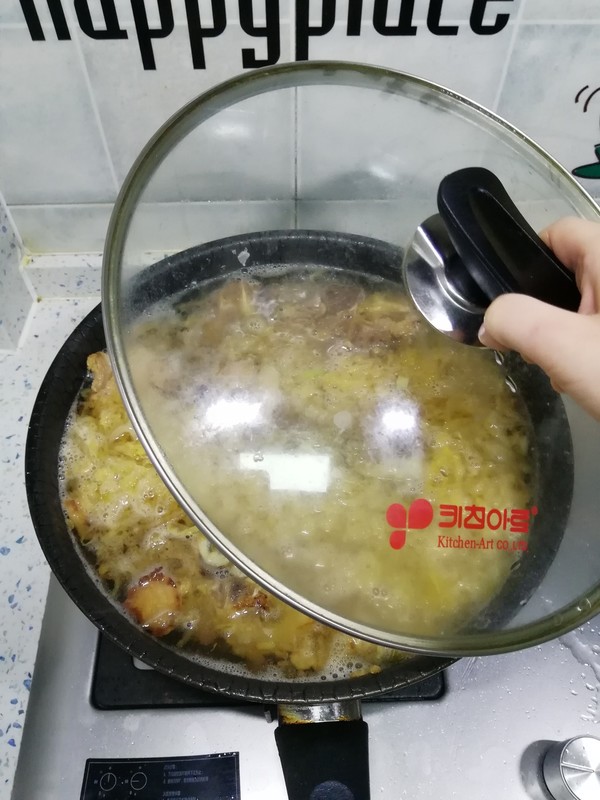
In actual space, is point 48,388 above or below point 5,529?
above

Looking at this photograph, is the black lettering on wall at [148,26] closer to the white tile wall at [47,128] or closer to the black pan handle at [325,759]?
the white tile wall at [47,128]

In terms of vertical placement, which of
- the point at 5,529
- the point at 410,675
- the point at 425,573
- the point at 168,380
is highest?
the point at 168,380

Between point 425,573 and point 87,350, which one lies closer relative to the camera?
point 425,573

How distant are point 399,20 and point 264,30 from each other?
17cm

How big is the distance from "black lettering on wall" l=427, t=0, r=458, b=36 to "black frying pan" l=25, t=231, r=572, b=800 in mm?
288

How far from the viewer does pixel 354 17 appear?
80 centimetres

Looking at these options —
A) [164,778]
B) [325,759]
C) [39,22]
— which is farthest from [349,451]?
[39,22]

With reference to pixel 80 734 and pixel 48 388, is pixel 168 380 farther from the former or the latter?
pixel 80 734

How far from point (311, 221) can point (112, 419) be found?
0.38 metres

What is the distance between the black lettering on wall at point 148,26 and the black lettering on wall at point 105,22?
0.02 meters

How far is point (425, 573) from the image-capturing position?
0.62 meters

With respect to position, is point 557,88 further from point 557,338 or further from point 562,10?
point 557,338

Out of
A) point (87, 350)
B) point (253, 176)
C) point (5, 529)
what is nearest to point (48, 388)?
point (87, 350)

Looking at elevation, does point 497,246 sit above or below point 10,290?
above
